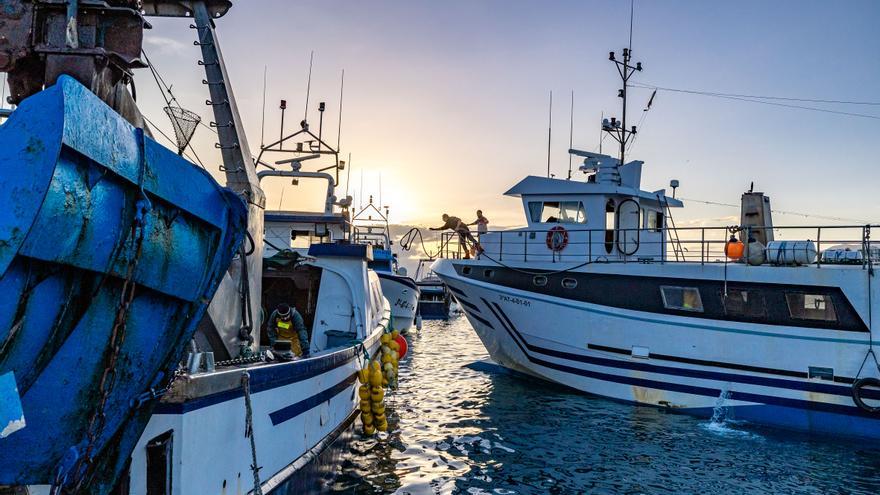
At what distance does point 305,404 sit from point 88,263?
445 cm

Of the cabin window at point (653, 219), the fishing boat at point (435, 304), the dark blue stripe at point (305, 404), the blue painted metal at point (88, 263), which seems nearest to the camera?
the blue painted metal at point (88, 263)

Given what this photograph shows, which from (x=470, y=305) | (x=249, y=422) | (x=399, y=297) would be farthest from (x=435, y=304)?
(x=249, y=422)

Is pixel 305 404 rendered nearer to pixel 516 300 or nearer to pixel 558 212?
pixel 516 300

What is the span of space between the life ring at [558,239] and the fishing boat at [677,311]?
0.03 metres

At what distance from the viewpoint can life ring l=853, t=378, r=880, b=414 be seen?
487 inches

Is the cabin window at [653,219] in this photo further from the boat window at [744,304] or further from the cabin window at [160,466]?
the cabin window at [160,466]

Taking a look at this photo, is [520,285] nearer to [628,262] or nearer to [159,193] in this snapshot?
[628,262]

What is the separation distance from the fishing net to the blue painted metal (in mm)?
2987

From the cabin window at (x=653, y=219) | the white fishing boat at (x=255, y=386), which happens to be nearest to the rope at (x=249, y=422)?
the white fishing boat at (x=255, y=386)

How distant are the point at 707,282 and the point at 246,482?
11.3 m

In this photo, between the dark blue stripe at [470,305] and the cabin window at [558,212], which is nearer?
the cabin window at [558,212]

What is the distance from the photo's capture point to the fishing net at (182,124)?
7.01 metres

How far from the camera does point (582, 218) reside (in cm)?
1738

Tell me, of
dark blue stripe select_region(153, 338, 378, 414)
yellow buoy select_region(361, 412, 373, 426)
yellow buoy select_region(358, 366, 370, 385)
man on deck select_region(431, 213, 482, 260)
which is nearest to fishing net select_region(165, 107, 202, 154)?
dark blue stripe select_region(153, 338, 378, 414)
